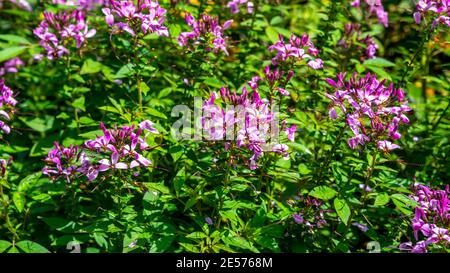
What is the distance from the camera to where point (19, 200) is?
242 cm

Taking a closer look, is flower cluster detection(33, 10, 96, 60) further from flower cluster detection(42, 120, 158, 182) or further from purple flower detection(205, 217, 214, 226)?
purple flower detection(205, 217, 214, 226)

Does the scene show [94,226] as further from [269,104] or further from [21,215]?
[269,104]

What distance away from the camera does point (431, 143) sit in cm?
305

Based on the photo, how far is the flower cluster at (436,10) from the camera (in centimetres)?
240

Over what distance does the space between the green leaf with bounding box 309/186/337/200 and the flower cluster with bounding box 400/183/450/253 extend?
1.15 ft

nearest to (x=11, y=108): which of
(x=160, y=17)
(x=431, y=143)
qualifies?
(x=160, y=17)

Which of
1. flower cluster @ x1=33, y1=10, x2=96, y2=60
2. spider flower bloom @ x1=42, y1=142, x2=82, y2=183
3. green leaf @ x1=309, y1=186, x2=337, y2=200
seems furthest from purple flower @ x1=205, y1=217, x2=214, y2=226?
flower cluster @ x1=33, y1=10, x2=96, y2=60

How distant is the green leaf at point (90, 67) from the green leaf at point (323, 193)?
140cm

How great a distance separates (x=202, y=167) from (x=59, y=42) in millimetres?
1094

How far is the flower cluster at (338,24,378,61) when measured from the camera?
2.97m

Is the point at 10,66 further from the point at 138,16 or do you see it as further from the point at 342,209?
the point at 342,209

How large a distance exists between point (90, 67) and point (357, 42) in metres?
1.57

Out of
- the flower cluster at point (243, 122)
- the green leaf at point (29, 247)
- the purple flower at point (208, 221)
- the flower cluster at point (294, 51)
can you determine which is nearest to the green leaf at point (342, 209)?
the flower cluster at point (243, 122)

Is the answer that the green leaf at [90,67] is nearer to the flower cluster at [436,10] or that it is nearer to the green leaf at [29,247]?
the green leaf at [29,247]
